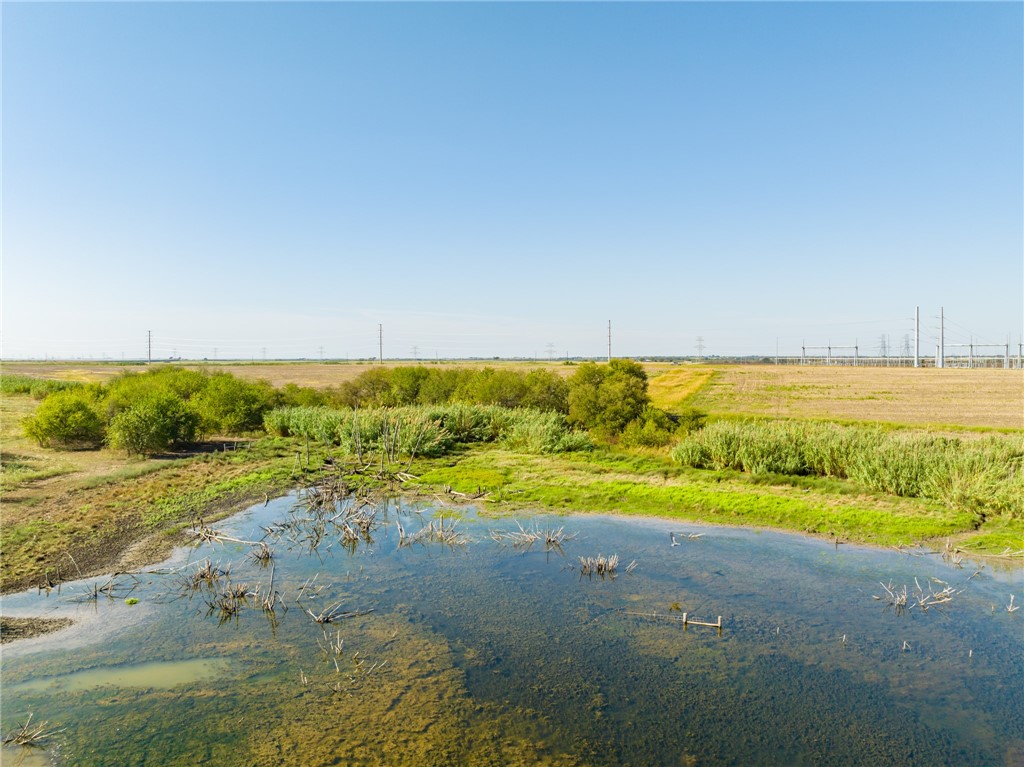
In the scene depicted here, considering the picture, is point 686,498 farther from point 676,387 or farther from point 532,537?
point 676,387

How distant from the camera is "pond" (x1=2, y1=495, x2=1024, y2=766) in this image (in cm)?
554

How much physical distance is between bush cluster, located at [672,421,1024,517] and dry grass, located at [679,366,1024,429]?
51.7ft

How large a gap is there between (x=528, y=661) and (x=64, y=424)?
718 inches

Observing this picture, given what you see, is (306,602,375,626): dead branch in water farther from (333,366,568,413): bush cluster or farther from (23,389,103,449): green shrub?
(333,366,568,413): bush cluster

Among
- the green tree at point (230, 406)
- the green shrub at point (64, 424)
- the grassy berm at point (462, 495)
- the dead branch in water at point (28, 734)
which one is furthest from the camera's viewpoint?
the green tree at point (230, 406)

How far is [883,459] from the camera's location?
14922 mm

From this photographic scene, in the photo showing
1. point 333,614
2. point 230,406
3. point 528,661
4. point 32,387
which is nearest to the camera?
point 528,661

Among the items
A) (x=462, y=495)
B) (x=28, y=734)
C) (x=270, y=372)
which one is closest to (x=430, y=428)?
(x=462, y=495)

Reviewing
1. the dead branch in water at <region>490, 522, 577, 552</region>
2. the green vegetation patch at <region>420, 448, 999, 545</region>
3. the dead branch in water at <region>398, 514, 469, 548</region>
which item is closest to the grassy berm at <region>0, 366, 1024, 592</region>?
the green vegetation patch at <region>420, 448, 999, 545</region>

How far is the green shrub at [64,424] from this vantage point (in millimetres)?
18688

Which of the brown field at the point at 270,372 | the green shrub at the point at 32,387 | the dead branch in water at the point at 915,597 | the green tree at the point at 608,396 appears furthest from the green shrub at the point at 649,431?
the green shrub at the point at 32,387

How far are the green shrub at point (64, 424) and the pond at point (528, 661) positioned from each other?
11.5m

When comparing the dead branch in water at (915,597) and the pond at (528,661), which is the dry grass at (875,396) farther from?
the pond at (528,661)

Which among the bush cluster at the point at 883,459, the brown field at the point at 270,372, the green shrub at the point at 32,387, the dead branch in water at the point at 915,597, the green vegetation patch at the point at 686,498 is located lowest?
the dead branch in water at the point at 915,597
